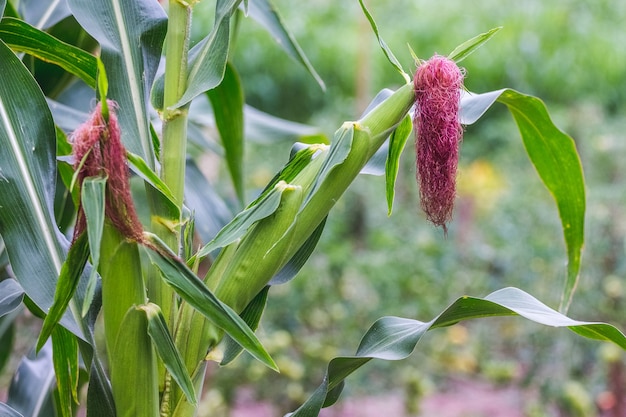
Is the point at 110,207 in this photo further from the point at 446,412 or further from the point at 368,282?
the point at 446,412

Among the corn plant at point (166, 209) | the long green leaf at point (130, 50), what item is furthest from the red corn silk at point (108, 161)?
the long green leaf at point (130, 50)

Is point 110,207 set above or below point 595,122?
above

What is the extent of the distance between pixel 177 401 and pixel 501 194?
7.77ft

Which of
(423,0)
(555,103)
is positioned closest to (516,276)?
(555,103)

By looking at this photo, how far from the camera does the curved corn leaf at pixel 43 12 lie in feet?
2.43

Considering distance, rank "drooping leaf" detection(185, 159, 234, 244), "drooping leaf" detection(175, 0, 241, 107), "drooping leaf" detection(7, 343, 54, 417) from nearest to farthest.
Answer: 1. "drooping leaf" detection(175, 0, 241, 107)
2. "drooping leaf" detection(7, 343, 54, 417)
3. "drooping leaf" detection(185, 159, 234, 244)

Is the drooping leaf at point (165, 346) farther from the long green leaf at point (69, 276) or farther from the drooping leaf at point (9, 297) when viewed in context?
the drooping leaf at point (9, 297)

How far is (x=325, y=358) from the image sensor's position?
168 centimetres

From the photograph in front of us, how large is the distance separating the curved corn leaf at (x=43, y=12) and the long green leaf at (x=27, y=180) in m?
0.27

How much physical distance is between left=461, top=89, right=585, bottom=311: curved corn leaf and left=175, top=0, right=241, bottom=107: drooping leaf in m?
0.19

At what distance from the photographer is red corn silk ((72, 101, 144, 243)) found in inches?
14.5

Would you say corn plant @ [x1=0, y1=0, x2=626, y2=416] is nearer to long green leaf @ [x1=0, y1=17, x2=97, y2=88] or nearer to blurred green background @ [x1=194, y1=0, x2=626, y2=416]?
long green leaf @ [x1=0, y1=17, x2=97, y2=88]

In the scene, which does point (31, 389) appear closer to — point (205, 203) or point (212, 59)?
point (205, 203)

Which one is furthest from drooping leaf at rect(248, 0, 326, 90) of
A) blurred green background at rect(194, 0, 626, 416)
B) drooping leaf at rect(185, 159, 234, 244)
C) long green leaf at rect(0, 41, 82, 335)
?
blurred green background at rect(194, 0, 626, 416)
